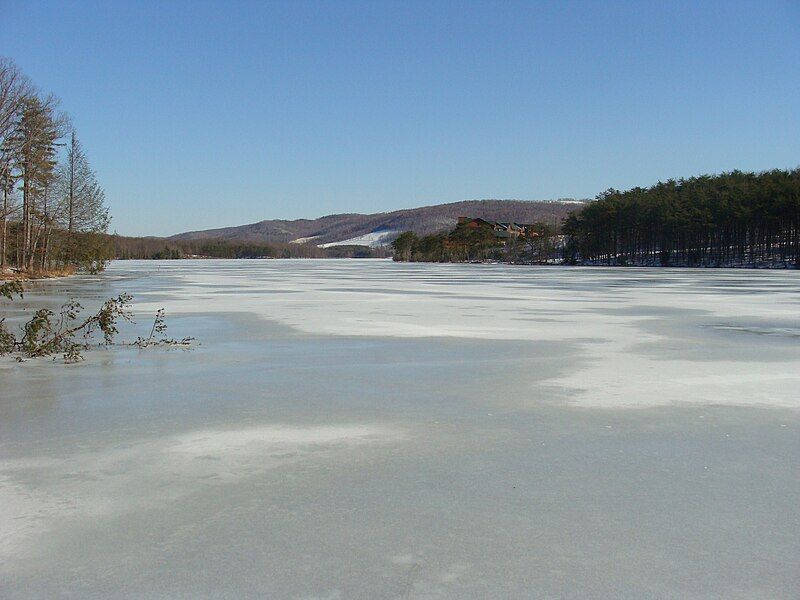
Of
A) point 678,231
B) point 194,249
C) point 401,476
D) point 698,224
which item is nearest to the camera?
point 401,476

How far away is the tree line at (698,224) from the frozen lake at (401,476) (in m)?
63.1

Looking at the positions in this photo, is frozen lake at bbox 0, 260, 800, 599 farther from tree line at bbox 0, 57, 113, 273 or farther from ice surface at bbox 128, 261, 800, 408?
tree line at bbox 0, 57, 113, 273

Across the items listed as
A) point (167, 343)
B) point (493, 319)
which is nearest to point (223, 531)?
point (167, 343)

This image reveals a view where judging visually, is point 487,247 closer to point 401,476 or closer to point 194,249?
point 401,476

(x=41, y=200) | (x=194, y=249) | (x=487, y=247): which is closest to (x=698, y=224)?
(x=487, y=247)

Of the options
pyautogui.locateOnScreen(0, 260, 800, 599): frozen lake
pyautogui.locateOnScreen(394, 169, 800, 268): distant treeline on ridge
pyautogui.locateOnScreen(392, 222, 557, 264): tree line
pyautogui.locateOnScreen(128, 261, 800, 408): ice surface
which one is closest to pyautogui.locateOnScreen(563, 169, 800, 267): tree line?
pyautogui.locateOnScreen(394, 169, 800, 268): distant treeline on ridge

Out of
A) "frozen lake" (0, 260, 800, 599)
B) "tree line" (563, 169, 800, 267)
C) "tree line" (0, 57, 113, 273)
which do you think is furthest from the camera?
"tree line" (563, 169, 800, 267)

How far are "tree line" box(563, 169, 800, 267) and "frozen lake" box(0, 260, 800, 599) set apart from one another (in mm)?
63053

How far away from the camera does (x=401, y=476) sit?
4.17m

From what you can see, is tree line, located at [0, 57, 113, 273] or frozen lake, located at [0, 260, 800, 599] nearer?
frozen lake, located at [0, 260, 800, 599]

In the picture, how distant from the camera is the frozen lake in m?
2.89

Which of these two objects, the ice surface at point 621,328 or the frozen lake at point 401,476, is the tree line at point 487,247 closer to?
the ice surface at point 621,328

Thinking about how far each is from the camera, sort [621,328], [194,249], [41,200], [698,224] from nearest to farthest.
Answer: [621,328], [41,200], [698,224], [194,249]

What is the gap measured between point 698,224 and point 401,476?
72.5 metres
